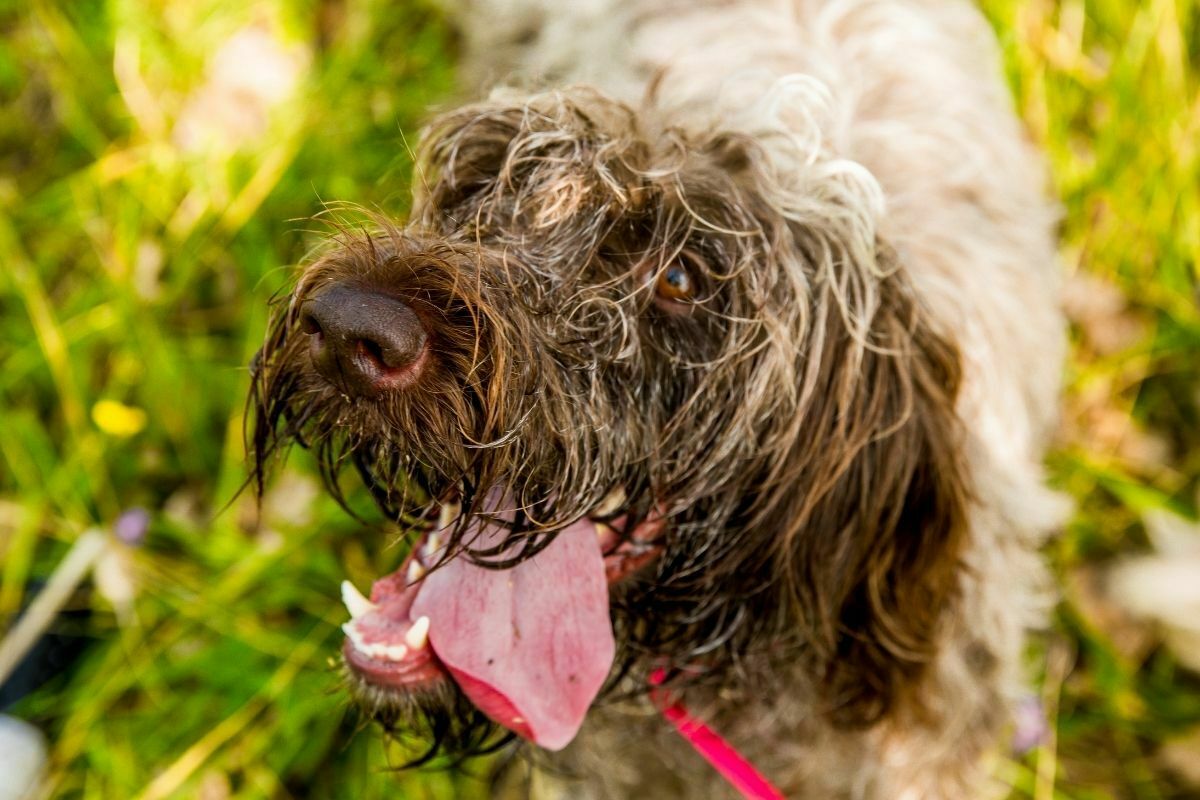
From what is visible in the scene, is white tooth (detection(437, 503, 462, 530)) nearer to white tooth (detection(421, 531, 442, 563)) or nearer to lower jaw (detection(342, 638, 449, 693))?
white tooth (detection(421, 531, 442, 563))

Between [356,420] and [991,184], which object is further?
[991,184]

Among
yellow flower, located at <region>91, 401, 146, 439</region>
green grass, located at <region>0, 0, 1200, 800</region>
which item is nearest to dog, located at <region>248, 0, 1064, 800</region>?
green grass, located at <region>0, 0, 1200, 800</region>

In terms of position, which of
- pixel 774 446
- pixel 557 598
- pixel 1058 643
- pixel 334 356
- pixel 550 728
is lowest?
pixel 1058 643

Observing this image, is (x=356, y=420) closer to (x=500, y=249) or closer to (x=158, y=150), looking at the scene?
(x=500, y=249)

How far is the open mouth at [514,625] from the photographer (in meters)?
1.86

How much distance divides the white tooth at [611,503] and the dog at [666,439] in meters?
0.01

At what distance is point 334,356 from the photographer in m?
1.52

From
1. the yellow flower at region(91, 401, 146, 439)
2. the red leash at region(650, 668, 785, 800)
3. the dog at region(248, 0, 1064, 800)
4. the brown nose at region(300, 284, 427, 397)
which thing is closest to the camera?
the brown nose at region(300, 284, 427, 397)

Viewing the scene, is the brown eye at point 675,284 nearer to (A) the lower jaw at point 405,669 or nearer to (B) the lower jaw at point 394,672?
(A) the lower jaw at point 405,669

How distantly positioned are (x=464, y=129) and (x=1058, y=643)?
2.11 metres

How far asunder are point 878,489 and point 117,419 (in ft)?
6.85

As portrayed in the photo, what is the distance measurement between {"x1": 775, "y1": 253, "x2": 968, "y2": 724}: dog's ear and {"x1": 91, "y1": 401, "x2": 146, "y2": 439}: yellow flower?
1.96 meters

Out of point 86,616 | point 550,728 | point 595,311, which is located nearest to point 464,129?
point 595,311

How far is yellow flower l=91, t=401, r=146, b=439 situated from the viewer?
3.06 m
